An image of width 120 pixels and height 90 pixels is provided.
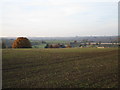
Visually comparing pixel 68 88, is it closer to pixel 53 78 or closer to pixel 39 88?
pixel 39 88

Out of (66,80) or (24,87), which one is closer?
(24,87)

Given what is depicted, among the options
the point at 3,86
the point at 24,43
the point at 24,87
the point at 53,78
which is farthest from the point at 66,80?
the point at 24,43

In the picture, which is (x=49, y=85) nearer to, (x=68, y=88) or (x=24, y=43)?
(x=68, y=88)

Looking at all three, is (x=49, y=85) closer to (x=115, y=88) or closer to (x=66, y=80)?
(x=66, y=80)

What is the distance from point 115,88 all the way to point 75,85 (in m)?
1.85

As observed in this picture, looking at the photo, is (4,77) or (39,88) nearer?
(39,88)

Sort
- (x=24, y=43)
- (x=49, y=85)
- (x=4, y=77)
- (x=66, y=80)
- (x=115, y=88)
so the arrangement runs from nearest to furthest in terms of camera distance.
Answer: (x=115, y=88) < (x=49, y=85) < (x=66, y=80) < (x=4, y=77) < (x=24, y=43)

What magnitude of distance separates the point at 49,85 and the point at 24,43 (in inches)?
1450

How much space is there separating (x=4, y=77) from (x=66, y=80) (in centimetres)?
378

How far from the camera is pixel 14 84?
791 centimetres

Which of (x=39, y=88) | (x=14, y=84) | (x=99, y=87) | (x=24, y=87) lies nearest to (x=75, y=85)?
(x=99, y=87)

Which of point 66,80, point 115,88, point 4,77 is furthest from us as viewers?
point 4,77

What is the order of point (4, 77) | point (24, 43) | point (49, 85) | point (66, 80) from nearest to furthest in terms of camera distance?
point (49, 85), point (66, 80), point (4, 77), point (24, 43)

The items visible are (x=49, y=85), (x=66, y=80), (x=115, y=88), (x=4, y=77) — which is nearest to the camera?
(x=115, y=88)
